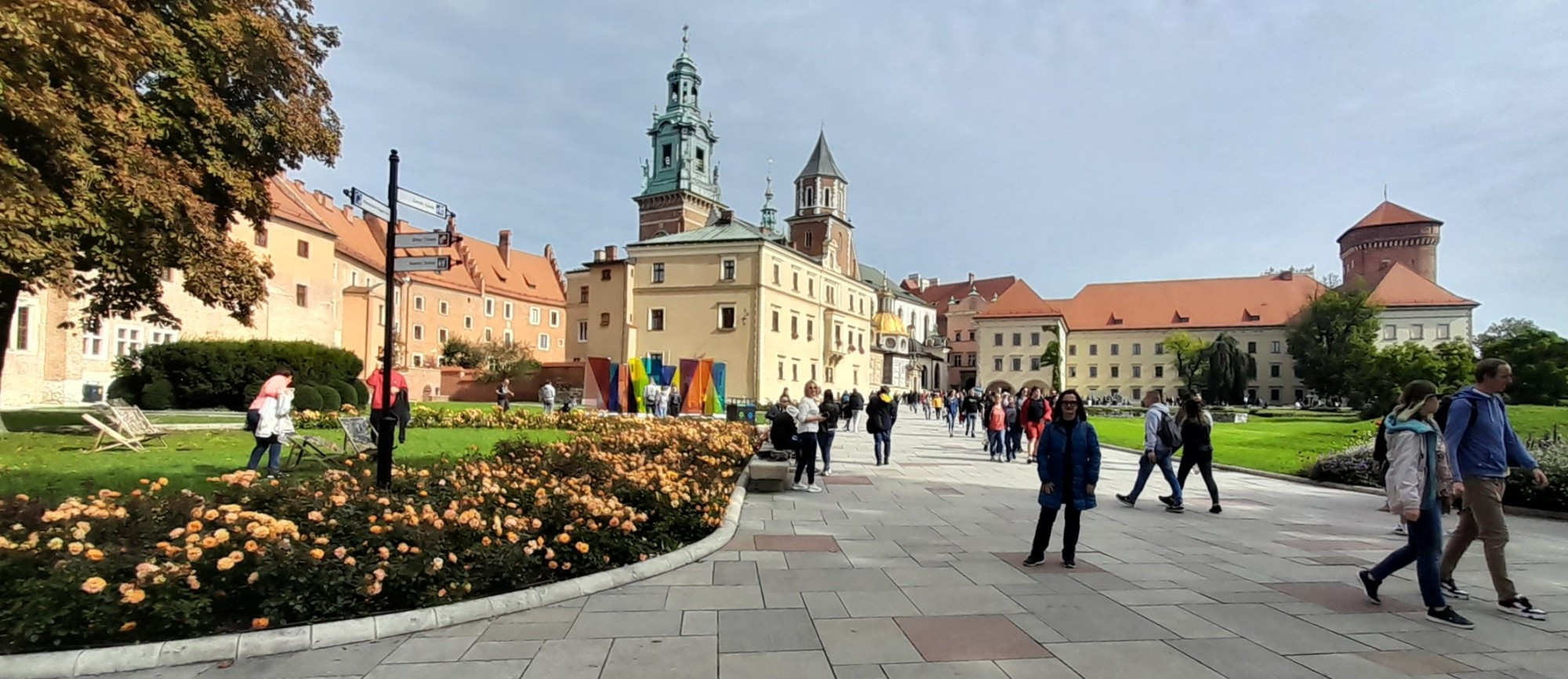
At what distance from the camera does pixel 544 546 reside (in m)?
6.43

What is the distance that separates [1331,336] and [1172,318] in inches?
663

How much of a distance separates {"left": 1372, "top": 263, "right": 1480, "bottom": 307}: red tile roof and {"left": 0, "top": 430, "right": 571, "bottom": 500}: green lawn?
95.1 m

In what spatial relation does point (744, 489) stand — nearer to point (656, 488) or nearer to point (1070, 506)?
point (656, 488)

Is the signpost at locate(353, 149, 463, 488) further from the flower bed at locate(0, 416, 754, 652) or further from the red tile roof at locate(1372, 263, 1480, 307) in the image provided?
the red tile roof at locate(1372, 263, 1480, 307)

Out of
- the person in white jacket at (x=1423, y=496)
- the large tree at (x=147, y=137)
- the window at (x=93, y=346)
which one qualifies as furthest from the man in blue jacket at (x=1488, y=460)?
the window at (x=93, y=346)

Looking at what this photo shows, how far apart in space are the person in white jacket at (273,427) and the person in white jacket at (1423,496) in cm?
1246

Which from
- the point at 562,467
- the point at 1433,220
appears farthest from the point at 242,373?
the point at 1433,220

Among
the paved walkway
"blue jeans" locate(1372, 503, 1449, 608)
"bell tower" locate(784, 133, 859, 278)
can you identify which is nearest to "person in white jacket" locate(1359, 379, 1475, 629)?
"blue jeans" locate(1372, 503, 1449, 608)

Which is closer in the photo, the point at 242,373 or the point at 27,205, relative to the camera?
the point at 27,205

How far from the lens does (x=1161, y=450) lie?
1155cm

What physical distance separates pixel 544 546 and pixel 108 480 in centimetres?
781

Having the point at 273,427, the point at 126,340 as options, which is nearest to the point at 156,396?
the point at 126,340

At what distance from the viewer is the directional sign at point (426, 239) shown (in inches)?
339

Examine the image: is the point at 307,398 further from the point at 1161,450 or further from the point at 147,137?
the point at 1161,450
